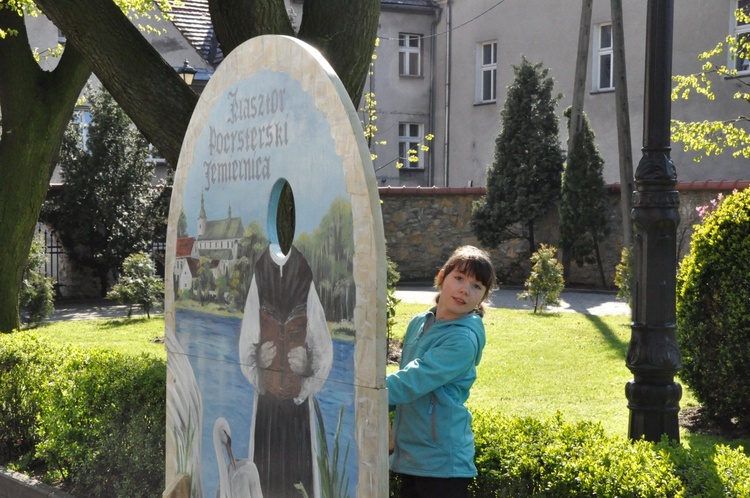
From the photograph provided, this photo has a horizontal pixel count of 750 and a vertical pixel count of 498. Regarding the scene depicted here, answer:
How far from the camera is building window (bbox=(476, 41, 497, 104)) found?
31.6 meters

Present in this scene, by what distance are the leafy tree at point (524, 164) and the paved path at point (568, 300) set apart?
85.9 inches

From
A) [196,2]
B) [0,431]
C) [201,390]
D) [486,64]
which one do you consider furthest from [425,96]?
[201,390]

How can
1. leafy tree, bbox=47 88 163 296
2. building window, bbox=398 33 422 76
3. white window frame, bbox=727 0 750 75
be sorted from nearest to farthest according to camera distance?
leafy tree, bbox=47 88 163 296, white window frame, bbox=727 0 750 75, building window, bbox=398 33 422 76

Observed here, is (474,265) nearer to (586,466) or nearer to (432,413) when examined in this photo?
(432,413)

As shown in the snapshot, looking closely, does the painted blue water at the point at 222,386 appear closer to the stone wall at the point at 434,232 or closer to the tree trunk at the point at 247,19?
the tree trunk at the point at 247,19

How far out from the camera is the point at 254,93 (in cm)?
400

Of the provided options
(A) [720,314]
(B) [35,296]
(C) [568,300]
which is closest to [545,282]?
(C) [568,300]

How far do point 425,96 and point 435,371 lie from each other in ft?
105

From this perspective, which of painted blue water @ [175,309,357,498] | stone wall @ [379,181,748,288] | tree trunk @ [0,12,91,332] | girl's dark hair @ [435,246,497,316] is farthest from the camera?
stone wall @ [379,181,748,288]

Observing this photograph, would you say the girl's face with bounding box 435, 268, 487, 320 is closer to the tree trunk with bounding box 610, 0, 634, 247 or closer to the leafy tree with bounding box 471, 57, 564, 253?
the tree trunk with bounding box 610, 0, 634, 247

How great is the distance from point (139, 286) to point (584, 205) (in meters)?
10.6

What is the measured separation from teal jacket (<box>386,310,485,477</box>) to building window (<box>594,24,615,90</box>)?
2520cm

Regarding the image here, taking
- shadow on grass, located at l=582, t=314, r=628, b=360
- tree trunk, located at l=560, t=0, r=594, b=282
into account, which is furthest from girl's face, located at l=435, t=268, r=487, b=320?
tree trunk, located at l=560, t=0, r=594, b=282

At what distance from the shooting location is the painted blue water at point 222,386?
3.46 metres
